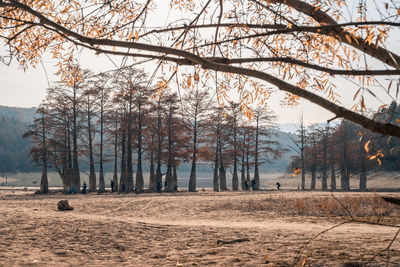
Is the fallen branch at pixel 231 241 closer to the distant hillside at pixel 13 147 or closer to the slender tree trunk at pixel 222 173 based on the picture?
the slender tree trunk at pixel 222 173

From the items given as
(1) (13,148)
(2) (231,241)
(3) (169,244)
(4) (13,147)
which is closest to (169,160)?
(3) (169,244)

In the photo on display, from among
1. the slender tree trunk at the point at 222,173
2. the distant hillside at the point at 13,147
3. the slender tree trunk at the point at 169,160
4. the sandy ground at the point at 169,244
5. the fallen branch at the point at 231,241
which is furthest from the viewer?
the distant hillside at the point at 13,147

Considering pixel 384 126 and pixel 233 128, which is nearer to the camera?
pixel 384 126

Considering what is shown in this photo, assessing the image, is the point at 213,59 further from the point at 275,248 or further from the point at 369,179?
the point at 369,179

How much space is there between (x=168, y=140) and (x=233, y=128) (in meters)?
9.63

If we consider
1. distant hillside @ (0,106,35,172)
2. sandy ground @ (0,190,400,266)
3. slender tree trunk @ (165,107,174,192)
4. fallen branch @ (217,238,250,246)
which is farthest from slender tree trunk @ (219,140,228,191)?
distant hillside @ (0,106,35,172)

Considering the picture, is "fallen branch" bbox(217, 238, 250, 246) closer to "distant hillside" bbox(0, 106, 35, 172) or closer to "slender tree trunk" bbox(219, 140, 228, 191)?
"slender tree trunk" bbox(219, 140, 228, 191)

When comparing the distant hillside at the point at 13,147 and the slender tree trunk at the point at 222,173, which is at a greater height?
the distant hillside at the point at 13,147

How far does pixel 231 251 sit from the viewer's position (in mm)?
7477

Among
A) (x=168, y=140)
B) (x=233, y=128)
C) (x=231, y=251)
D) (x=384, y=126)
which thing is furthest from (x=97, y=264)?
(x=233, y=128)

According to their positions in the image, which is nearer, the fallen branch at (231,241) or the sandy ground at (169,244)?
the sandy ground at (169,244)

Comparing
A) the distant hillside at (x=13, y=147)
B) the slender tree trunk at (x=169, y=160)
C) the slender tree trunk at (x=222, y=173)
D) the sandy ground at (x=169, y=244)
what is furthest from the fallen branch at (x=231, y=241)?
the distant hillside at (x=13, y=147)

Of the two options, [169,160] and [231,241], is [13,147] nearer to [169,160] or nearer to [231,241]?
[169,160]

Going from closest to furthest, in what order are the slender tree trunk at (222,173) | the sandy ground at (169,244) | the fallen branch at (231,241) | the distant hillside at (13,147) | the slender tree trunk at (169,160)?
the sandy ground at (169,244), the fallen branch at (231,241), the slender tree trunk at (169,160), the slender tree trunk at (222,173), the distant hillside at (13,147)
